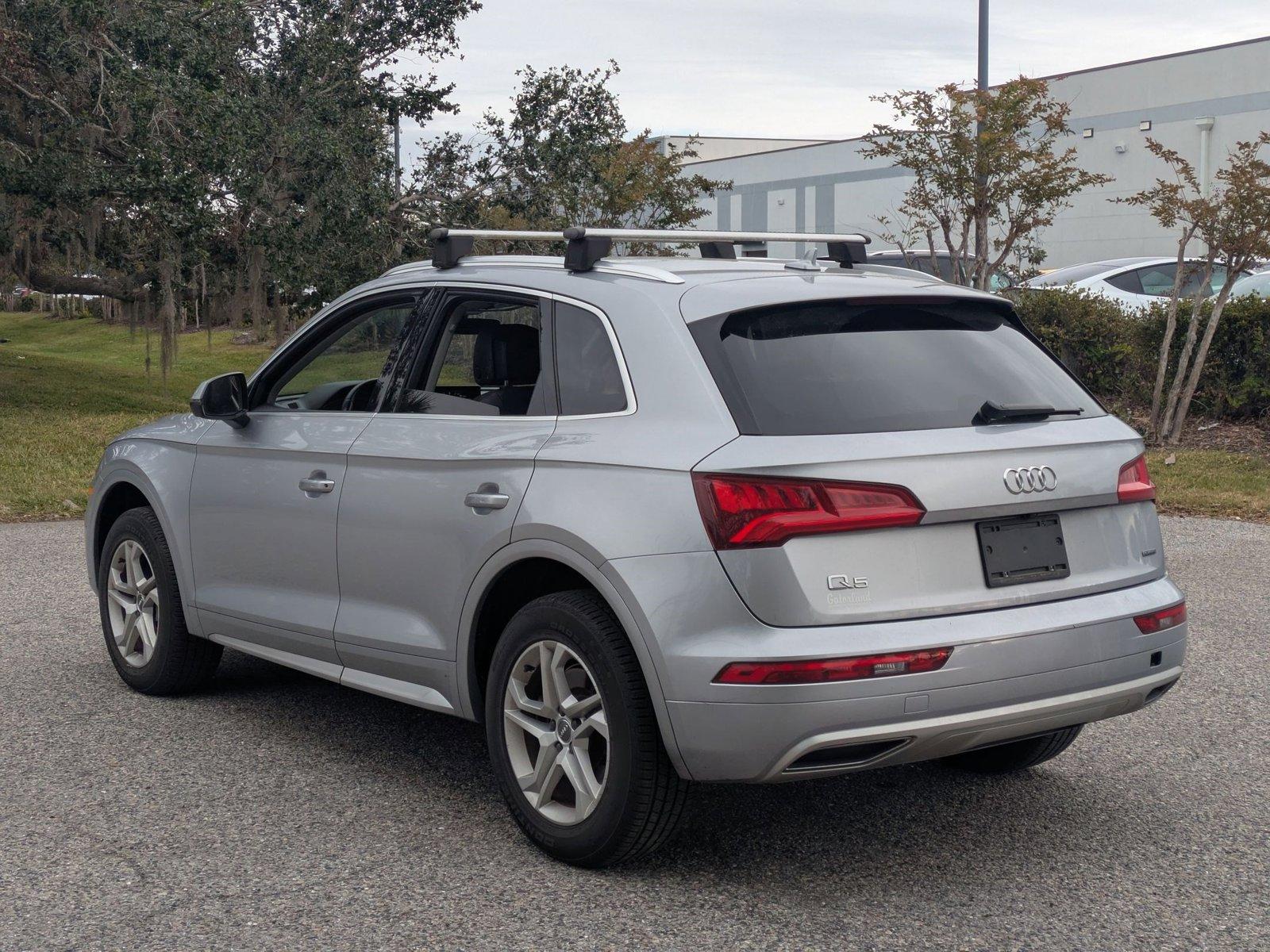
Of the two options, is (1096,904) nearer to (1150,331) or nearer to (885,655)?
(885,655)

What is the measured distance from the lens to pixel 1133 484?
425 centimetres

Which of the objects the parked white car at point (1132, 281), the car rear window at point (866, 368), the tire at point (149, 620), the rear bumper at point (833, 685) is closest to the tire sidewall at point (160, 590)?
the tire at point (149, 620)

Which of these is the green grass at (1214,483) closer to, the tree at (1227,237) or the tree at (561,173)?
the tree at (1227,237)

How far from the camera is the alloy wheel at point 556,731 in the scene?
4074 mm

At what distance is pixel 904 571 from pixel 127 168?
58.9 ft

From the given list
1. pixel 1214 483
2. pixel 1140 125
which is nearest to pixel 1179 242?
pixel 1214 483

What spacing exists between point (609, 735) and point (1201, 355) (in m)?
12.0

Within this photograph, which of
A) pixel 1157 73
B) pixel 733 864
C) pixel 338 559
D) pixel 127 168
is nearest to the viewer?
pixel 733 864

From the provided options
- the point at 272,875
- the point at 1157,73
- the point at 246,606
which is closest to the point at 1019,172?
the point at 246,606

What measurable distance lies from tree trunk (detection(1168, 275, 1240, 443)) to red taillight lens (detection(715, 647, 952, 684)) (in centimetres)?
1163

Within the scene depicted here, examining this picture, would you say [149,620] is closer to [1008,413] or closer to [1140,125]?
[1008,413]

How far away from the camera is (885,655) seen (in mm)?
3625

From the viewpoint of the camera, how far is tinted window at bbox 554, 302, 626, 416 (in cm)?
420

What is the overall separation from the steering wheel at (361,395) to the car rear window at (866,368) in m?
1.51
